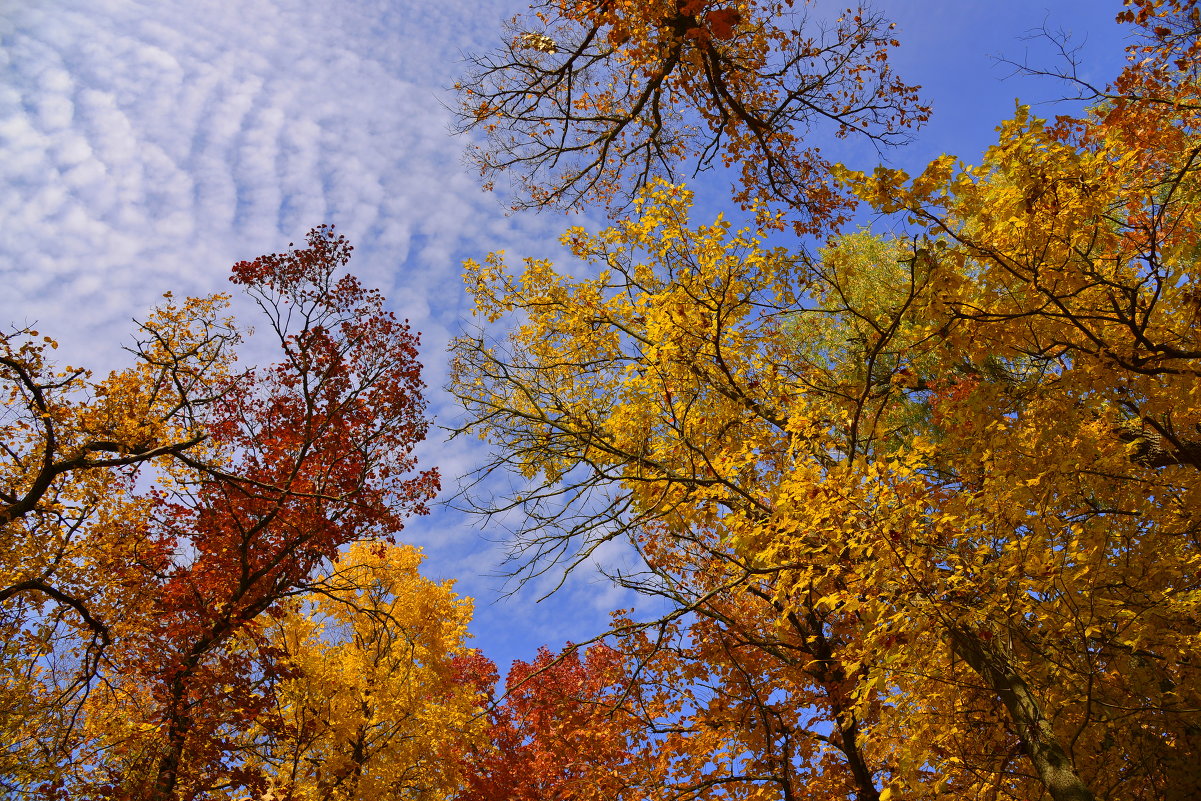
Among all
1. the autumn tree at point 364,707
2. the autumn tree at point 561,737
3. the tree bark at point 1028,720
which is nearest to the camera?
the tree bark at point 1028,720

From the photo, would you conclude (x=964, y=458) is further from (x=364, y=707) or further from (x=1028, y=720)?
(x=364, y=707)

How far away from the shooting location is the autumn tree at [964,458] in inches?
168

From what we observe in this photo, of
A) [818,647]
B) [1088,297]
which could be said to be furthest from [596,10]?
[818,647]

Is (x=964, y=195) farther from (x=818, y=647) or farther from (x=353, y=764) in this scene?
(x=353, y=764)

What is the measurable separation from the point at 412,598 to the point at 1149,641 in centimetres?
1228

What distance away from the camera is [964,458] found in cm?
652

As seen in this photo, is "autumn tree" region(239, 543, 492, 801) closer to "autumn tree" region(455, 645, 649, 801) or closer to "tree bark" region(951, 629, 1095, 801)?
"autumn tree" region(455, 645, 649, 801)

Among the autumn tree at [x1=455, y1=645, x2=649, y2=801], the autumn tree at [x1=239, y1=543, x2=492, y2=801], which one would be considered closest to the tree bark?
the autumn tree at [x1=455, y1=645, x2=649, y2=801]

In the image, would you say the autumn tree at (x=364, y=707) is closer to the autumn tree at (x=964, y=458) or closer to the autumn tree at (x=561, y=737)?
the autumn tree at (x=561, y=737)

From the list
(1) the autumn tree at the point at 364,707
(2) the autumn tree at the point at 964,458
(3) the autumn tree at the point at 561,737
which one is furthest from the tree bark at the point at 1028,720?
(1) the autumn tree at the point at 364,707

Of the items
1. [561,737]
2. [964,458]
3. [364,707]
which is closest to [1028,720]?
[964,458]

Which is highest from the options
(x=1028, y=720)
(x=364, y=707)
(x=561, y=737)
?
(x=364, y=707)

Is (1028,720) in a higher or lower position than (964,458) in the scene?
lower

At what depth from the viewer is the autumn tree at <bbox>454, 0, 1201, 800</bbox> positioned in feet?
14.0
